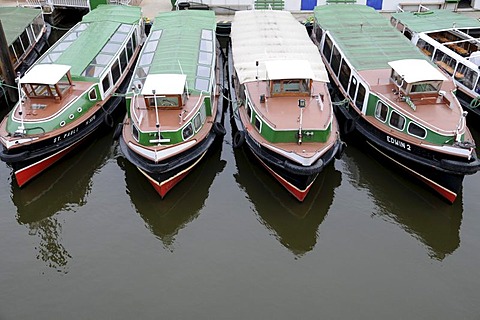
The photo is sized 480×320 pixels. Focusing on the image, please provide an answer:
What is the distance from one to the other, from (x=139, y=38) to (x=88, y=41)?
3.70 meters

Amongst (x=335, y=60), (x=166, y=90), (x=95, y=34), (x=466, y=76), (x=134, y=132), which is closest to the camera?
(x=166, y=90)

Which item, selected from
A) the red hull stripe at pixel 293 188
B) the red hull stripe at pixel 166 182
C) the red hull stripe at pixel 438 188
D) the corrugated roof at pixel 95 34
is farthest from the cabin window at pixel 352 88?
the corrugated roof at pixel 95 34

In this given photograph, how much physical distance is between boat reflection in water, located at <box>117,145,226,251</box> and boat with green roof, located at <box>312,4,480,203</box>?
636 centimetres

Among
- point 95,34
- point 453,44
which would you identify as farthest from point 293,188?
point 453,44

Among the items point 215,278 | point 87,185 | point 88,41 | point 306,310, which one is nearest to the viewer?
point 306,310

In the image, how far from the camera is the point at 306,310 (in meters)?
12.1

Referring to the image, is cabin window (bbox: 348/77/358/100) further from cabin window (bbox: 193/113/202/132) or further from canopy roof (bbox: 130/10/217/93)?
cabin window (bbox: 193/113/202/132)

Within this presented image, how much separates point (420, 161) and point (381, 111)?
2.59 metres

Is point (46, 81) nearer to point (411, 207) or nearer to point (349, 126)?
point (349, 126)

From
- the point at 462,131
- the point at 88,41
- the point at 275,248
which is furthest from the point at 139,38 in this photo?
the point at 462,131

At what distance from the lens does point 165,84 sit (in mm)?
15797

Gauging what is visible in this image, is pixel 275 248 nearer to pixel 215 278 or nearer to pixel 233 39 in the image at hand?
pixel 215 278

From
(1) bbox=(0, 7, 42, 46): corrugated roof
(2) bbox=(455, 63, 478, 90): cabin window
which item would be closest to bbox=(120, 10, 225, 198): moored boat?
(1) bbox=(0, 7, 42, 46): corrugated roof

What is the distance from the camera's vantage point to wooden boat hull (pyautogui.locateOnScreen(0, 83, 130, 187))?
15188 mm
